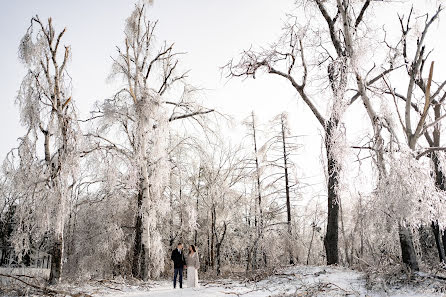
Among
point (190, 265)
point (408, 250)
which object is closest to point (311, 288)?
point (408, 250)

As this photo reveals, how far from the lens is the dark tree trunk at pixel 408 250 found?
6.36 metres

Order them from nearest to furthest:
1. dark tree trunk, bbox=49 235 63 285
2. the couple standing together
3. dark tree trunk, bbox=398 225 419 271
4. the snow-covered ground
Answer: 1. the snow-covered ground
2. dark tree trunk, bbox=398 225 419 271
3. dark tree trunk, bbox=49 235 63 285
4. the couple standing together

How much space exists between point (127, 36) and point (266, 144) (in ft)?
24.5

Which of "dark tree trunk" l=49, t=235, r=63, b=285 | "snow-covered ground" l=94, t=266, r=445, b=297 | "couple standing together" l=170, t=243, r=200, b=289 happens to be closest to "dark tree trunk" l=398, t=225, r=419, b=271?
"snow-covered ground" l=94, t=266, r=445, b=297

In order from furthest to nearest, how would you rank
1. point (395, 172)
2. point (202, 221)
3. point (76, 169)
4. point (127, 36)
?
1. point (202, 221)
2. point (127, 36)
3. point (76, 169)
4. point (395, 172)

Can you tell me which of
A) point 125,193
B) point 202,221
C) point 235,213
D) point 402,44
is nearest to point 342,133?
point 402,44

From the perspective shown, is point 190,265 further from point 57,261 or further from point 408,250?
point 408,250

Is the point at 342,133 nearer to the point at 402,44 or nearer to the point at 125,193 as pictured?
the point at 402,44

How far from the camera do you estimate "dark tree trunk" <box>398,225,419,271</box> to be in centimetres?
636

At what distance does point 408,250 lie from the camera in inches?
257

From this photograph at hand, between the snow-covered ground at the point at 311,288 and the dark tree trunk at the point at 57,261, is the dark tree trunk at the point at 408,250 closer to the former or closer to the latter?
the snow-covered ground at the point at 311,288

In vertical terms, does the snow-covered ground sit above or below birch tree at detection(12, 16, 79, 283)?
below

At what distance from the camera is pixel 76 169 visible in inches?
329

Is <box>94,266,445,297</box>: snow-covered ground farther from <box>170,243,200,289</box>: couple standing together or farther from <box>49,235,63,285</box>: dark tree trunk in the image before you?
<box>49,235,63,285</box>: dark tree trunk
